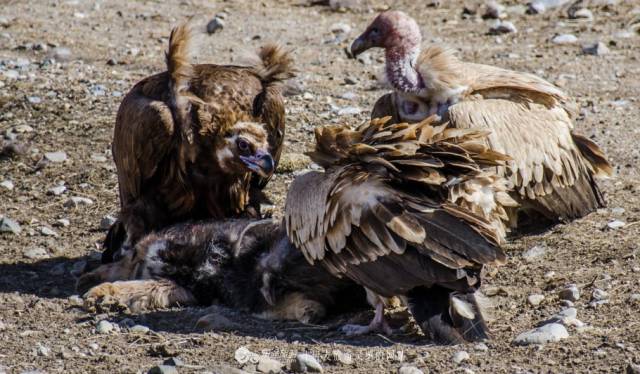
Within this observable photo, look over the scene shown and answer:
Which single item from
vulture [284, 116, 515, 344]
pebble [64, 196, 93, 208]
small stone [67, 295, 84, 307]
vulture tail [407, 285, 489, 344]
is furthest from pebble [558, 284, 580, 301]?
pebble [64, 196, 93, 208]

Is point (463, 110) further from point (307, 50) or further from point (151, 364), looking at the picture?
point (307, 50)

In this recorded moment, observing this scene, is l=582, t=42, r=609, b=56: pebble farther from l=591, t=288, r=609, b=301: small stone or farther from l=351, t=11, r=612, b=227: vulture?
l=591, t=288, r=609, b=301: small stone

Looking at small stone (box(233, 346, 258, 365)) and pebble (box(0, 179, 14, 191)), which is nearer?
small stone (box(233, 346, 258, 365))

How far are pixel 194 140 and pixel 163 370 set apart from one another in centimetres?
206

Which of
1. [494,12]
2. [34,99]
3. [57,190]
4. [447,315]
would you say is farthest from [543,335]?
[494,12]

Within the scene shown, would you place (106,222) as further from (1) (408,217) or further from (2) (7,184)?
(1) (408,217)

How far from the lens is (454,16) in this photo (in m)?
12.8

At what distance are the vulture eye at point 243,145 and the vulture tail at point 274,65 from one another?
0.67 metres

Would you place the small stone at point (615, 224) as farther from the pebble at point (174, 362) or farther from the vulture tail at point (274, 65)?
the pebble at point (174, 362)

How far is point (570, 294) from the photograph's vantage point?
229 inches

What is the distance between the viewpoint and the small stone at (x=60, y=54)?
1120 cm

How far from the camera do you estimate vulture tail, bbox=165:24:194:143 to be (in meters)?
6.55

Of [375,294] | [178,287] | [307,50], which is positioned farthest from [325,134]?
[307,50]

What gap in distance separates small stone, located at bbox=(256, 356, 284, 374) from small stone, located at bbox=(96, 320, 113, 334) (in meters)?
0.95
